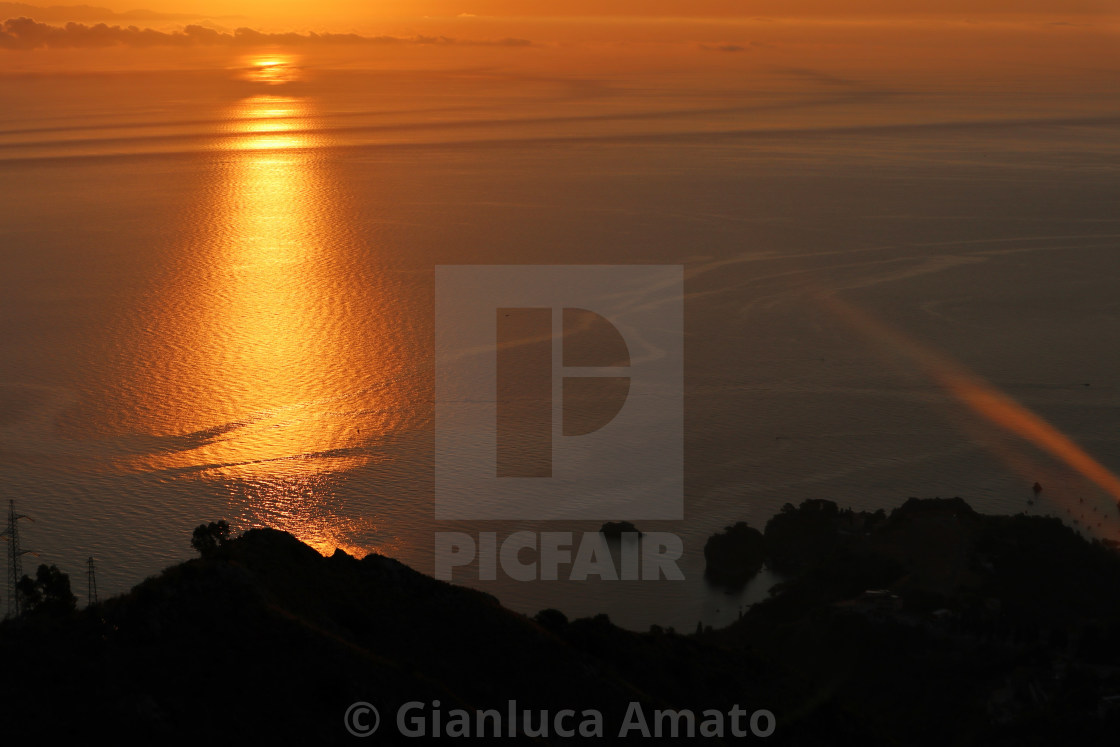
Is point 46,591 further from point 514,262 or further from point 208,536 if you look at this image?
point 514,262

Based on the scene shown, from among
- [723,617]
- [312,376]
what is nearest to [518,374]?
[312,376]

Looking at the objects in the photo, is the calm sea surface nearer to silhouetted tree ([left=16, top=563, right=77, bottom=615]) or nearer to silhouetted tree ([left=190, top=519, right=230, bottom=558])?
silhouetted tree ([left=190, top=519, right=230, bottom=558])

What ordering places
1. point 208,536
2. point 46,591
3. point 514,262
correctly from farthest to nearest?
1. point 514,262
2. point 208,536
3. point 46,591

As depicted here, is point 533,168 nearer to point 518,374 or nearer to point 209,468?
point 518,374

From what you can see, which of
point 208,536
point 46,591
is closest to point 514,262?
point 208,536

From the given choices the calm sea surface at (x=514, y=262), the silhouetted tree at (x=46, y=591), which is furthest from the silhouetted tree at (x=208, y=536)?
the calm sea surface at (x=514, y=262)

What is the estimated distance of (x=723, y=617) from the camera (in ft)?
117

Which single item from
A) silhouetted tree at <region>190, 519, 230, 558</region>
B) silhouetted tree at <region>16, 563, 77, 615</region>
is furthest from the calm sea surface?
silhouetted tree at <region>16, 563, 77, 615</region>

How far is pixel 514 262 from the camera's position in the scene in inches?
2977

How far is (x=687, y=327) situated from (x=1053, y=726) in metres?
37.4

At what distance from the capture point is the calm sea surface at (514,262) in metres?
42.2

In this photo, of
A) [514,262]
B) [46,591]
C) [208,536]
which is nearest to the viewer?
[46,591]

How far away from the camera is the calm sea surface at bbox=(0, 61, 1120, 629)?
1662 inches

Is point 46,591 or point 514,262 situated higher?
point 514,262
